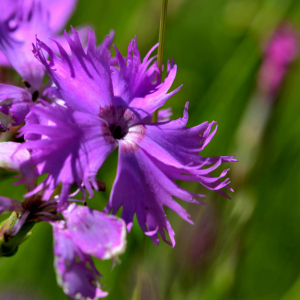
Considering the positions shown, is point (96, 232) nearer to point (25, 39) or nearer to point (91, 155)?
point (91, 155)

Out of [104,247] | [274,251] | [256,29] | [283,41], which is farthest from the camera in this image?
[256,29]

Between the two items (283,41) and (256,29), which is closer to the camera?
(283,41)

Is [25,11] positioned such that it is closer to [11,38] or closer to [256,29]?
[11,38]

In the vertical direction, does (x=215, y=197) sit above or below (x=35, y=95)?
below

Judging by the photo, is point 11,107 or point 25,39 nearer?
point 11,107

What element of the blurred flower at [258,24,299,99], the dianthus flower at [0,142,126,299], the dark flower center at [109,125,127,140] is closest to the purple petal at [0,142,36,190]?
the dianthus flower at [0,142,126,299]

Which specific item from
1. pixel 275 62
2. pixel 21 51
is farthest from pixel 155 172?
pixel 275 62

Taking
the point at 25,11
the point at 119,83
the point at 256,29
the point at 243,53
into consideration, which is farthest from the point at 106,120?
the point at 256,29

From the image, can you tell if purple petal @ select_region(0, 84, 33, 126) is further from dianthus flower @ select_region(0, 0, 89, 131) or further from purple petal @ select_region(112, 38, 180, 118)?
purple petal @ select_region(112, 38, 180, 118)
